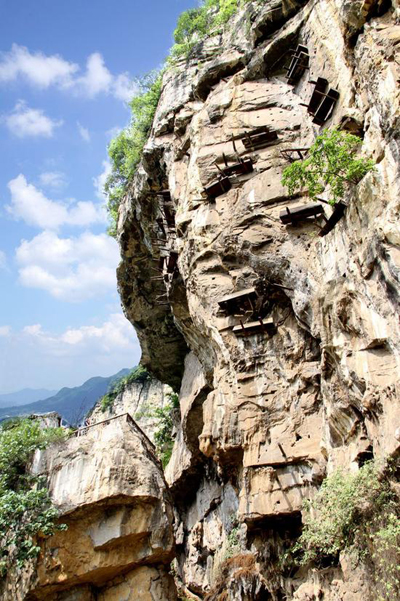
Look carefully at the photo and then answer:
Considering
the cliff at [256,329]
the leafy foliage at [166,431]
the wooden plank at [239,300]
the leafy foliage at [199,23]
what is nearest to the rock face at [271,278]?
the cliff at [256,329]

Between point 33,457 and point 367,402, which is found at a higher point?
point 367,402

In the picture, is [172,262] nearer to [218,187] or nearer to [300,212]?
[218,187]

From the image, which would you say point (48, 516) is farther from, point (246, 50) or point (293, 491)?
point (246, 50)

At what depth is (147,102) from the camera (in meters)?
23.3

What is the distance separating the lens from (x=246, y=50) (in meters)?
16.6

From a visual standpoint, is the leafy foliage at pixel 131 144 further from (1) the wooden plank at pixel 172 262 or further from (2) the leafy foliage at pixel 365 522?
(2) the leafy foliage at pixel 365 522

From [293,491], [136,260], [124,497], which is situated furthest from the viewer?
[136,260]

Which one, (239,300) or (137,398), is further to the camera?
(137,398)

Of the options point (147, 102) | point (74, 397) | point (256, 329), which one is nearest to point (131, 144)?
point (147, 102)

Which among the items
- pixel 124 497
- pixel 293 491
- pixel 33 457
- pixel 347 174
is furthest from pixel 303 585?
pixel 33 457

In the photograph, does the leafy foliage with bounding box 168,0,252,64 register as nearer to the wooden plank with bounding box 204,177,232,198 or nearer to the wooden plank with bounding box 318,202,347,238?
the wooden plank with bounding box 204,177,232,198

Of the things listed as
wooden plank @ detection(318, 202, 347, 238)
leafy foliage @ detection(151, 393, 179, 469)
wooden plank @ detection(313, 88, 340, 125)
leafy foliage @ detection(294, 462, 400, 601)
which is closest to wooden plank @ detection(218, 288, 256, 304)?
wooden plank @ detection(318, 202, 347, 238)

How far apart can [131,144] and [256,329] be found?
53.6 ft

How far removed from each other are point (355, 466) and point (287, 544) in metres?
Answer: 3.83
